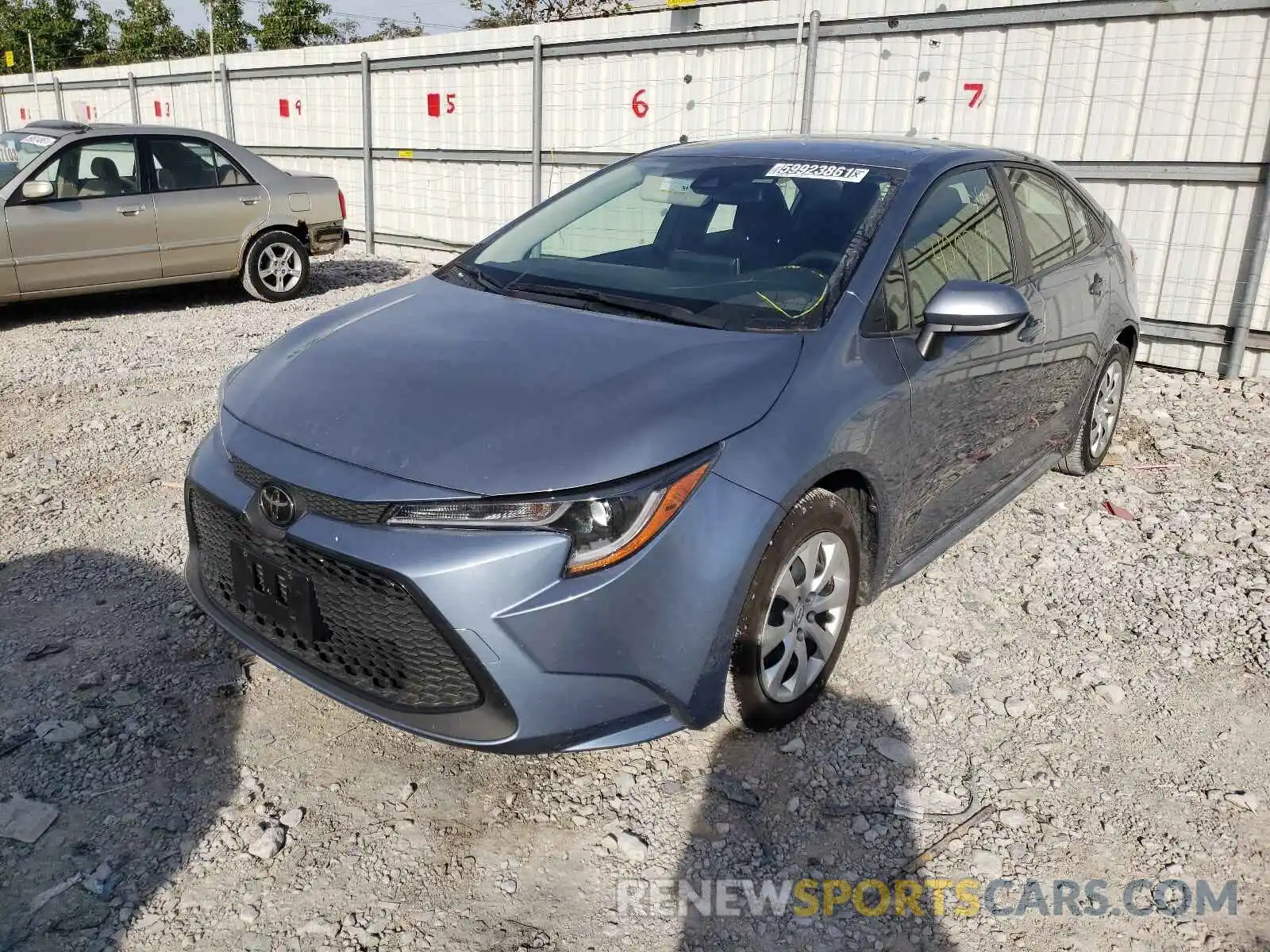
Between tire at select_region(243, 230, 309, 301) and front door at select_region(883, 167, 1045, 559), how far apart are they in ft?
23.8

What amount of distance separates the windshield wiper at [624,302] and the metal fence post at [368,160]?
1002cm

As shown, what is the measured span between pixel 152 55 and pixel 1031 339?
137ft

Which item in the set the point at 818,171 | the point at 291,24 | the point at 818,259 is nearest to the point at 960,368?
the point at 818,259

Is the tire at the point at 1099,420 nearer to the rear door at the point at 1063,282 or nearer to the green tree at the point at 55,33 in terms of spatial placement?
the rear door at the point at 1063,282

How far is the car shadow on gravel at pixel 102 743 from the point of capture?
7.70ft

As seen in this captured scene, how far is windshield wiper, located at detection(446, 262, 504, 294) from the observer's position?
136 inches

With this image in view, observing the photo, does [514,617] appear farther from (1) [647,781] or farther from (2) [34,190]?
(2) [34,190]

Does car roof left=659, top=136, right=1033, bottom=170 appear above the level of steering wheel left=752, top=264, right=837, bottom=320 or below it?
above

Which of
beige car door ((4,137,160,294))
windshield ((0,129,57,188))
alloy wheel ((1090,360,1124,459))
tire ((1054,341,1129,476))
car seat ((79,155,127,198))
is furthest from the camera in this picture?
car seat ((79,155,127,198))

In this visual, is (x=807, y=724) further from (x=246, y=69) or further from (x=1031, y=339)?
(x=246, y=69)

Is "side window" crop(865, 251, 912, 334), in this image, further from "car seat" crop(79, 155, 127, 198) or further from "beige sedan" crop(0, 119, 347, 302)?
"car seat" crop(79, 155, 127, 198)

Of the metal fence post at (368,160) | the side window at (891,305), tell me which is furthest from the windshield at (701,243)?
the metal fence post at (368,160)

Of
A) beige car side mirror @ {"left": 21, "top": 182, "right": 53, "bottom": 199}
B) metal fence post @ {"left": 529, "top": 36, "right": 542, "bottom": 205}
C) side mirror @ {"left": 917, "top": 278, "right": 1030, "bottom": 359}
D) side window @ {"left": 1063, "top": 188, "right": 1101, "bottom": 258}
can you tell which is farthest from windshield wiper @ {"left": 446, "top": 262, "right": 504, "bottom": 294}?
metal fence post @ {"left": 529, "top": 36, "right": 542, "bottom": 205}

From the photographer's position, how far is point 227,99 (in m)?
14.7
